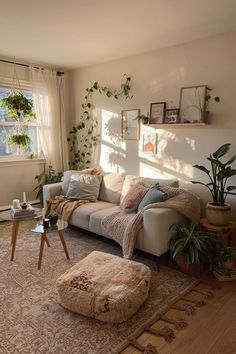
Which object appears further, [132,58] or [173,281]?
[132,58]

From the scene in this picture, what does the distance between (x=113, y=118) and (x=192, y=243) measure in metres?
2.42

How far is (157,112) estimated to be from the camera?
363cm

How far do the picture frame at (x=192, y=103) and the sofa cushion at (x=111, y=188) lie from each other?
1.16 m

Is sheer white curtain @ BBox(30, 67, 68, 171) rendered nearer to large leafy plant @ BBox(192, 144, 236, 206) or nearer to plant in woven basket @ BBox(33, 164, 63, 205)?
plant in woven basket @ BBox(33, 164, 63, 205)

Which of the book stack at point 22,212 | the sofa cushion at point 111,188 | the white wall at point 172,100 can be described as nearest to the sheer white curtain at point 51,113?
the white wall at point 172,100

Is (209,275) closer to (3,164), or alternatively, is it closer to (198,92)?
(198,92)

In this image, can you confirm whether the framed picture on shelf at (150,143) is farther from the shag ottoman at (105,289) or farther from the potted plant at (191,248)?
the shag ottoman at (105,289)

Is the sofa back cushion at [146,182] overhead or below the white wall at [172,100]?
below

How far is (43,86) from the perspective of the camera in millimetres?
4477

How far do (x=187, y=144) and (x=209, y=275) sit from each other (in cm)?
160

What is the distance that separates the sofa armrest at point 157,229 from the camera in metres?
2.64

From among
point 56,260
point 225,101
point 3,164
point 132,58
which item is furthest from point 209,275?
point 3,164

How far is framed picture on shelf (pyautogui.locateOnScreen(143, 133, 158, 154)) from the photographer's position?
3751 millimetres

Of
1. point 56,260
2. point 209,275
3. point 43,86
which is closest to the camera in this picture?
point 209,275
